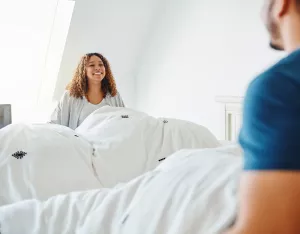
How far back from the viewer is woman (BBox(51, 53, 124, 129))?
245 centimetres

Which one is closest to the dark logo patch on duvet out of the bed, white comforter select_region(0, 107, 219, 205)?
white comforter select_region(0, 107, 219, 205)

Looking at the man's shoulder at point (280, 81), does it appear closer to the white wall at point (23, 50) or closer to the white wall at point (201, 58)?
the white wall at point (201, 58)

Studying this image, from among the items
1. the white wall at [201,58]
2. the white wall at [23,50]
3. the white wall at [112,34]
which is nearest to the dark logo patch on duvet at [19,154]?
the white wall at [201,58]

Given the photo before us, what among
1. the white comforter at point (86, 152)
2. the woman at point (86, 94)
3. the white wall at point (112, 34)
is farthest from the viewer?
the white wall at point (112, 34)

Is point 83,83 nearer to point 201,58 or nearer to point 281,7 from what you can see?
point 201,58

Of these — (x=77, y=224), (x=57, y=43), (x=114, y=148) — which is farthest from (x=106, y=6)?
(x=77, y=224)

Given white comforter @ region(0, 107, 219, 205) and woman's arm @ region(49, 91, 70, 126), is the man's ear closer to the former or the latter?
white comforter @ region(0, 107, 219, 205)

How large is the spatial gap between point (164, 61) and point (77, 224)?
2387 mm

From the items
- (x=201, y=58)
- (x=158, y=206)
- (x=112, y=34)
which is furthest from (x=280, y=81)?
(x=112, y=34)

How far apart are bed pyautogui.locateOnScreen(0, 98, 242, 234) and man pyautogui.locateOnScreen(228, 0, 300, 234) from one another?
20 centimetres

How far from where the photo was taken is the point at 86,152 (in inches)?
57.5

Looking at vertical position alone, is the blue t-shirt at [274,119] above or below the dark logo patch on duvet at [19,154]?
above

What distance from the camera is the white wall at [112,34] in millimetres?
2885

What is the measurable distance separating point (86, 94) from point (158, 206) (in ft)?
6.12
